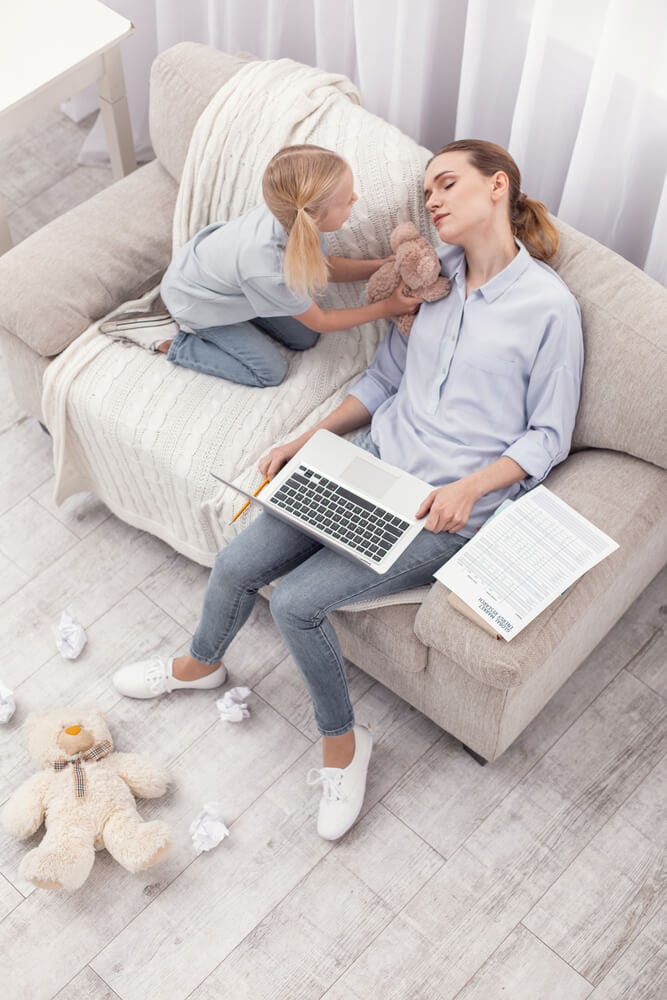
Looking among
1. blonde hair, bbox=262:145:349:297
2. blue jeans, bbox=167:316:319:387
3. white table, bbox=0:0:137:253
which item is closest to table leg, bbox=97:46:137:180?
white table, bbox=0:0:137:253

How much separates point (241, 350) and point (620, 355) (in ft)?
2.63

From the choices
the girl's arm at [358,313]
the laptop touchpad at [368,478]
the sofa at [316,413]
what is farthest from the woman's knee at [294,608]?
the girl's arm at [358,313]

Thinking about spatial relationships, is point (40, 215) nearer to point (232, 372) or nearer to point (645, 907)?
point (232, 372)

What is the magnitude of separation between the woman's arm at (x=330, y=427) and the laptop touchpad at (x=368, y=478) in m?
0.14

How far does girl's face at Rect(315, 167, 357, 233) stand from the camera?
6.48 ft

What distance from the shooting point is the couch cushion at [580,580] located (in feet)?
5.90

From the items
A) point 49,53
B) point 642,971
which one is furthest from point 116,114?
point 642,971

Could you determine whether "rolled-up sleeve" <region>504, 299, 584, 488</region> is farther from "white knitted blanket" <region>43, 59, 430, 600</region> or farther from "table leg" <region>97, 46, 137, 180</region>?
"table leg" <region>97, 46, 137, 180</region>

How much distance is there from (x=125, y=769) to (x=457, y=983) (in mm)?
754

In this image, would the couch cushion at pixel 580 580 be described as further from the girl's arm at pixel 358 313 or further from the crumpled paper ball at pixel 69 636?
the crumpled paper ball at pixel 69 636

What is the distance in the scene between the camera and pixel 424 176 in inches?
85.4

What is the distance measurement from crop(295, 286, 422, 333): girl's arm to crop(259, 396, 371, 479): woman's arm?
0.51ft

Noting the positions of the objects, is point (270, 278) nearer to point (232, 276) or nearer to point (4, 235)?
point (232, 276)

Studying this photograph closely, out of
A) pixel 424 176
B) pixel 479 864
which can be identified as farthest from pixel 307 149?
pixel 479 864
